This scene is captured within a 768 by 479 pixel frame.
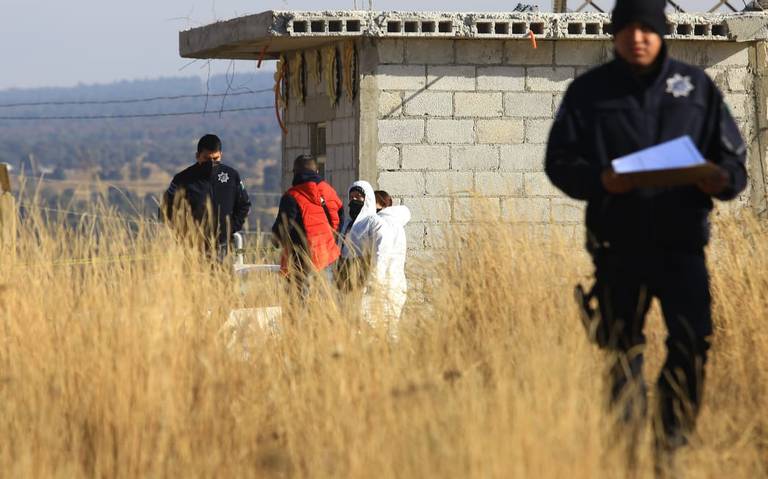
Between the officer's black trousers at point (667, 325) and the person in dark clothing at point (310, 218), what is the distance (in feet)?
16.0

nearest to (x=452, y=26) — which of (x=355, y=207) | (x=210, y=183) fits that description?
(x=355, y=207)

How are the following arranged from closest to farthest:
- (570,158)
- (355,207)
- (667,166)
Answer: (667,166), (570,158), (355,207)

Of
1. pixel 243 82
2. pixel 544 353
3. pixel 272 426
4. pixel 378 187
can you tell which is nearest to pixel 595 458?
pixel 544 353

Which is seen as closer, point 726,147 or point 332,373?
point 726,147

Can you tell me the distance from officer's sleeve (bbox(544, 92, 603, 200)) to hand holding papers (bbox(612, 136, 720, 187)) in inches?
6.8

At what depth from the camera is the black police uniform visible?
4852mm

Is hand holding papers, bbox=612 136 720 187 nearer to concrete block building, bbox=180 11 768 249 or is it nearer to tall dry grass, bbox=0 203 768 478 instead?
tall dry grass, bbox=0 203 768 478

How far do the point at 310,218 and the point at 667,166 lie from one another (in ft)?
17.8

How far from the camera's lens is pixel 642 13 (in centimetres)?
482

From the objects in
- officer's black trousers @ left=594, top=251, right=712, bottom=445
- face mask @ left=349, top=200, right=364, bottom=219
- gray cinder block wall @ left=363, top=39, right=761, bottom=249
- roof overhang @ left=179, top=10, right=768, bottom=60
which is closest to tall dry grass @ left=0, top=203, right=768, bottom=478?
officer's black trousers @ left=594, top=251, right=712, bottom=445

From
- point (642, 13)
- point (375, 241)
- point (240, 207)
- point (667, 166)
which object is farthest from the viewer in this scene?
point (240, 207)

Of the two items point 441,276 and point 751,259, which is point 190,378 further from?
point 751,259

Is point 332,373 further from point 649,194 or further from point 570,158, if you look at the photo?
point 649,194

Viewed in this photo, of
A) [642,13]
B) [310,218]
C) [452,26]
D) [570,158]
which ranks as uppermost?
[452,26]
